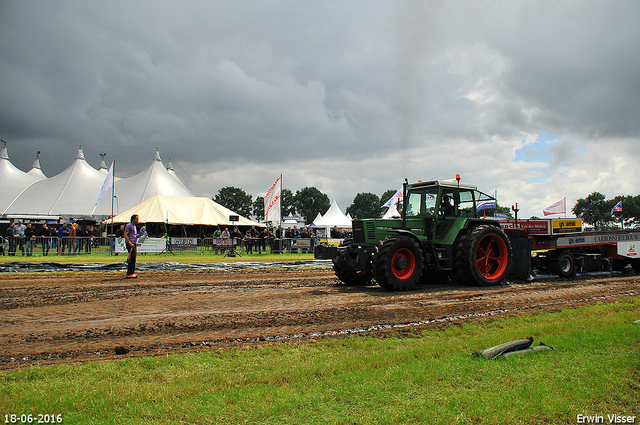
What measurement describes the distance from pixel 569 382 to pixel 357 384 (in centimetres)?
181

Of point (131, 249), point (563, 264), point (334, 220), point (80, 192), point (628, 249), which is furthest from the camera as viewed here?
point (334, 220)

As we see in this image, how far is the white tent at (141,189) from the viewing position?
1565 inches

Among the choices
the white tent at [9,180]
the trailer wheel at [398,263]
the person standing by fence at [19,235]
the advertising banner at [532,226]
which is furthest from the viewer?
the white tent at [9,180]

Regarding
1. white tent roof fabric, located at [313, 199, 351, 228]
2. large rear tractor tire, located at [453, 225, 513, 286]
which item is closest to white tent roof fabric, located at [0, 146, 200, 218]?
white tent roof fabric, located at [313, 199, 351, 228]

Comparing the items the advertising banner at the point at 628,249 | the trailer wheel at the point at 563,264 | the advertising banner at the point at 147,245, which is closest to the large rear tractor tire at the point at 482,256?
the trailer wheel at the point at 563,264

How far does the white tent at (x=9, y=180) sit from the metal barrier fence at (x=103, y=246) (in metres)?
27.8

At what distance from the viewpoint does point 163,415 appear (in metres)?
3.01

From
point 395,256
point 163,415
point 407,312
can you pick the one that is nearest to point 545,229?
point 395,256

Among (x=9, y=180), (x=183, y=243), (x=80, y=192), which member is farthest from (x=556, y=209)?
(x=9, y=180)

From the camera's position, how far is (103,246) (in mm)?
21453

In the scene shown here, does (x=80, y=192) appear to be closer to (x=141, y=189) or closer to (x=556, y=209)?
(x=141, y=189)

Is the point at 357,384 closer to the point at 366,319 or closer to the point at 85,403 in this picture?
the point at 85,403

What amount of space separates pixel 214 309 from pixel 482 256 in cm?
695

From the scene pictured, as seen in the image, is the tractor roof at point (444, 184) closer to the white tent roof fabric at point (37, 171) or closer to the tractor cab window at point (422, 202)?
the tractor cab window at point (422, 202)
